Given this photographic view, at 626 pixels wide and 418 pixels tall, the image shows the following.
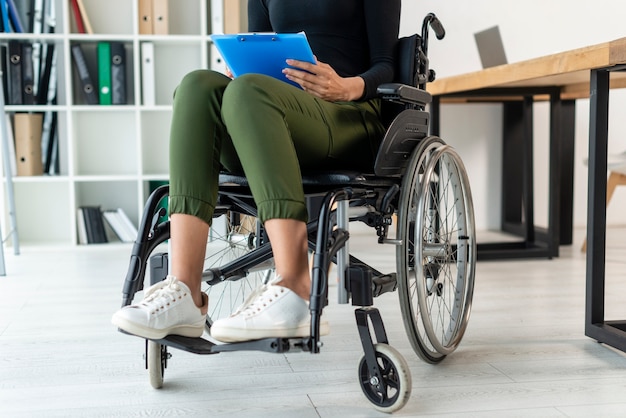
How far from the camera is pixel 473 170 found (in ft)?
13.2

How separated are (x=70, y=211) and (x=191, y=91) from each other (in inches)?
102

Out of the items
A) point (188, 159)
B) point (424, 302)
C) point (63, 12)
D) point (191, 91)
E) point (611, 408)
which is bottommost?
point (611, 408)

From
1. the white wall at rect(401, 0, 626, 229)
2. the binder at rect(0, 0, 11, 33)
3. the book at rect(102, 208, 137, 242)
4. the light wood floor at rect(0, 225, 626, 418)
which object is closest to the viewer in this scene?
the light wood floor at rect(0, 225, 626, 418)

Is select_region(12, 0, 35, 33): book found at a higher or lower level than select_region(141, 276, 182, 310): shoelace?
higher

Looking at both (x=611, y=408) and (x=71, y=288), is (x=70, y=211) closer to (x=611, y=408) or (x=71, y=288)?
(x=71, y=288)

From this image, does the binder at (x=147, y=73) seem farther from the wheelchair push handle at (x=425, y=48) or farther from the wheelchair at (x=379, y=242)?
the wheelchair push handle at (x=425, y=48)

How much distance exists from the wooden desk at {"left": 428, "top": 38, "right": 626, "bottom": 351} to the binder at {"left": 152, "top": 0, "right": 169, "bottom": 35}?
4.35 feet

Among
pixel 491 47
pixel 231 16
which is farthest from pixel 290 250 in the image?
pixel 231 16

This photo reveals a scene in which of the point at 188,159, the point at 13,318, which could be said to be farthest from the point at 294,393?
the point at 13,318

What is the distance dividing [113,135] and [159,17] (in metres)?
0.62

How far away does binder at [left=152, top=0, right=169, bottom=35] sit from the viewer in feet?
11.6

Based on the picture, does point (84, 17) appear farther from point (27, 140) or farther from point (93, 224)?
point (93, 224)

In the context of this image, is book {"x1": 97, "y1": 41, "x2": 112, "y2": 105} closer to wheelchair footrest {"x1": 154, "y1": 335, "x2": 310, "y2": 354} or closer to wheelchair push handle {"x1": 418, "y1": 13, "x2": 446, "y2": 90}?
wheelchair push handle {"x1": 418, "y1": 13, "x2": 446, "y2": 90}

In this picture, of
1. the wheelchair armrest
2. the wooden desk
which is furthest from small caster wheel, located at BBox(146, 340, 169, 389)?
the wooden desk
